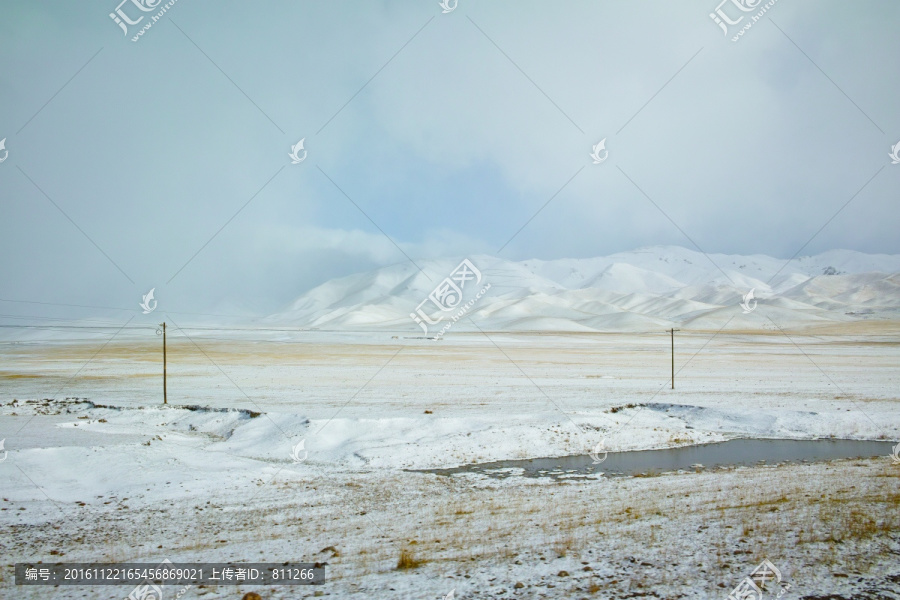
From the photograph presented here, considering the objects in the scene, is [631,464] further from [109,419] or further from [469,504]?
[109,419]

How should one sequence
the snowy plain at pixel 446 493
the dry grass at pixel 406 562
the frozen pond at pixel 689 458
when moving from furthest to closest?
the frozen pond at pixel 689 458, the dry grass at pixel 406 562, the snowy plain at pixel 446 493

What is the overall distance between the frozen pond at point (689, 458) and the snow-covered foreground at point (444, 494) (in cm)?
94

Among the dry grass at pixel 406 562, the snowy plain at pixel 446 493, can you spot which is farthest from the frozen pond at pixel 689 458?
the dry grass at pixel 406 562

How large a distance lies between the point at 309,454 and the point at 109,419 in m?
13.9

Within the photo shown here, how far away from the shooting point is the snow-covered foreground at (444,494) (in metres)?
8.37

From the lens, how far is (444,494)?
51.5 feet

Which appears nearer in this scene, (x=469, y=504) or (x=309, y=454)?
(x=469, y=504)

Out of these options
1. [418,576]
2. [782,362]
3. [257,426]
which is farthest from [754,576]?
[782,362]

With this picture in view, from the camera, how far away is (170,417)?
29641 millimetres
